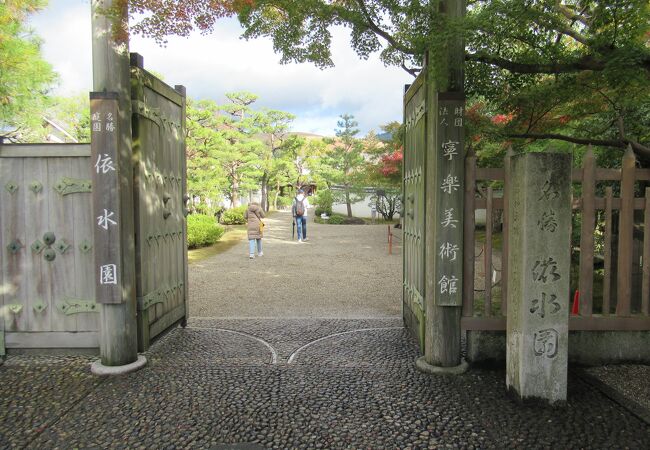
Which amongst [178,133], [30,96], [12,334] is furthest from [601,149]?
[30,96]

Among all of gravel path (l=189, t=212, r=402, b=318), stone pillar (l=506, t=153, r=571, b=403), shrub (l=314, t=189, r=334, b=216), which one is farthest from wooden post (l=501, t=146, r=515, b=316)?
shrub (l=314, t=189, r=334, b=216)

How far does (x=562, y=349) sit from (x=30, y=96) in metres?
11.6

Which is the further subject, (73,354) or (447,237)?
(73,354)

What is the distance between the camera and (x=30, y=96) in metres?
10.4

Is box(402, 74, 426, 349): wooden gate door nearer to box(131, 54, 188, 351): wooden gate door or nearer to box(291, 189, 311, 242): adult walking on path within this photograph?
box(131, 54, 188, 351): wooden gate door

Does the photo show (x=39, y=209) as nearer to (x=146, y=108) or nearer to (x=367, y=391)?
(x=146, y=108)

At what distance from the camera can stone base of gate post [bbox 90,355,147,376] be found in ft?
13.1

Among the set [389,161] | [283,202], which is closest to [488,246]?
[389,161]

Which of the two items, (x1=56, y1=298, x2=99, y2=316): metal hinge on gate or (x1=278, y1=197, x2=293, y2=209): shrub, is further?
(x1=278, y1=197, x2=293, y2=209): shrub

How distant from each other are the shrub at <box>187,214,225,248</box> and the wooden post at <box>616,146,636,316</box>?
38.0 ft

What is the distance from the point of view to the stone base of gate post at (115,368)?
4.01 meters

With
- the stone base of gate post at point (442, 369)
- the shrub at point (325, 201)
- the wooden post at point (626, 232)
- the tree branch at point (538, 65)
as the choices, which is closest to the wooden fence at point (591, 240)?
the wooden post at point (626, 232)

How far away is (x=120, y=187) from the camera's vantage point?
4.02m

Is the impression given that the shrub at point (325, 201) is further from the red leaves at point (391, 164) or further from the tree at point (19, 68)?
the tree at point (19, 68)
